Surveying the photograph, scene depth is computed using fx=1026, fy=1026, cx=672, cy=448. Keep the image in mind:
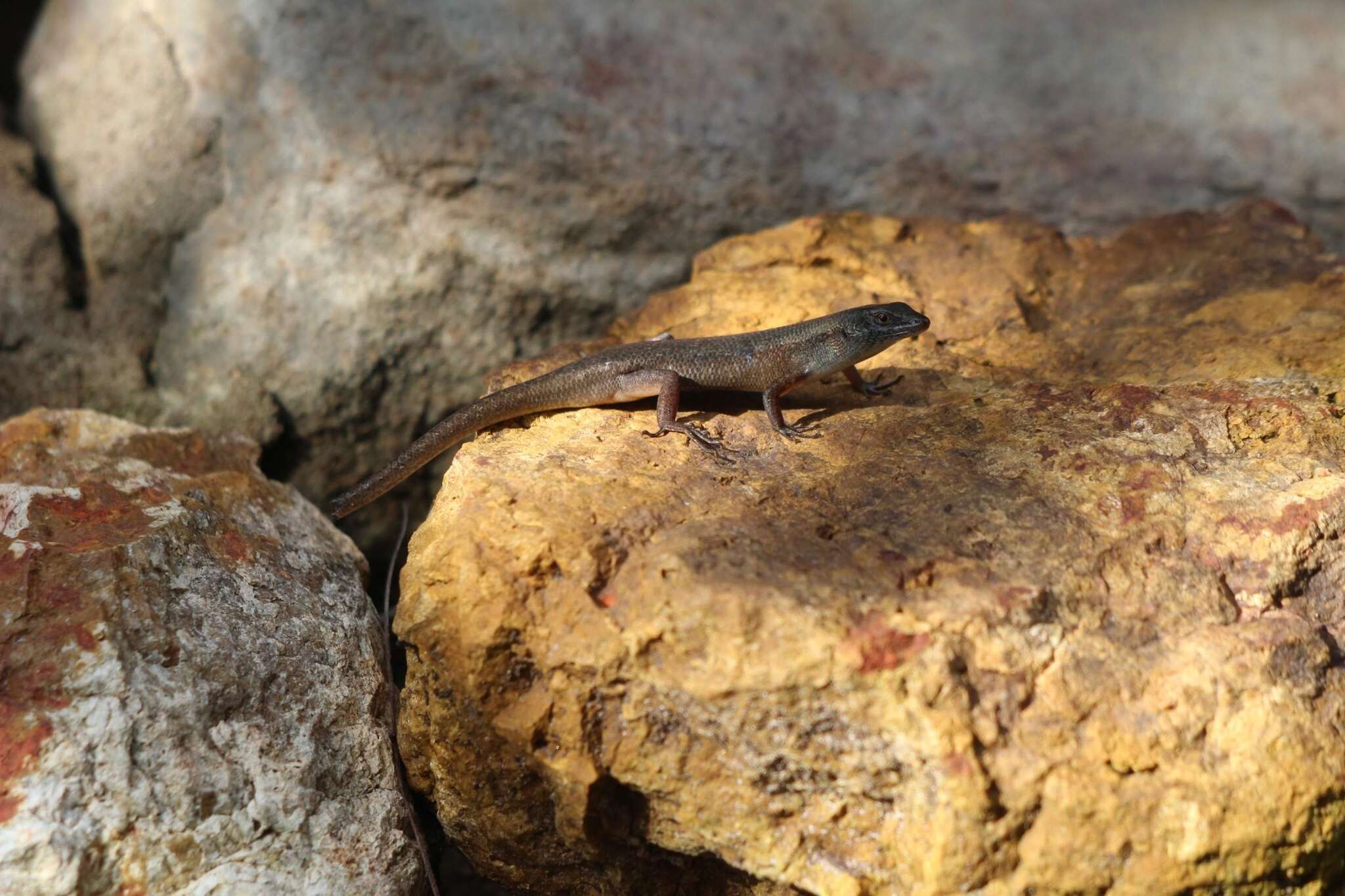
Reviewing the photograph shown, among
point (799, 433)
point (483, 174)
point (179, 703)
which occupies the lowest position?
point (179, 703)

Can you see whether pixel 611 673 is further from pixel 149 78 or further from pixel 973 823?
pixel 149 78

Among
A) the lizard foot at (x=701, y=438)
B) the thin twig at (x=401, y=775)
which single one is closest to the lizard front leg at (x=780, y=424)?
the lizard foot at (x=701, y=438)

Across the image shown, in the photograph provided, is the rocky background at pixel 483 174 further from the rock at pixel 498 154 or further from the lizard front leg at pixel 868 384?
the lizard front leg at pixel 868 384

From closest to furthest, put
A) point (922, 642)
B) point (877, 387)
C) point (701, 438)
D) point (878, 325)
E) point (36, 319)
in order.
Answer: point (922, 642), point (701, 438), point (878, 325), point (877, 387), point (36, 319)

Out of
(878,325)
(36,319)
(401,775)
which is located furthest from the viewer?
(36,319)

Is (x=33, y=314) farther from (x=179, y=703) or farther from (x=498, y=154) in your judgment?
(x=179, y=703)

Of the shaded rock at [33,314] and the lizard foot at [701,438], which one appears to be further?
the shaded rock at [33,314]

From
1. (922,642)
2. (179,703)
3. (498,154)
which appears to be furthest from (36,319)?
(922,642)
